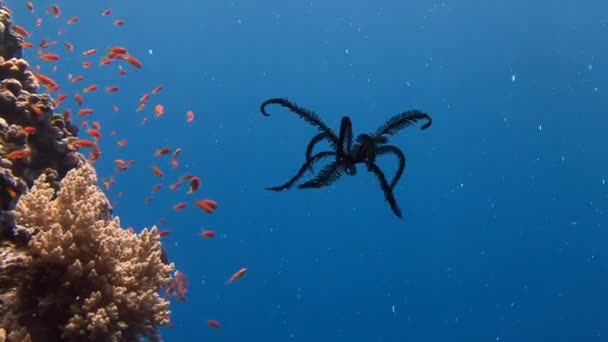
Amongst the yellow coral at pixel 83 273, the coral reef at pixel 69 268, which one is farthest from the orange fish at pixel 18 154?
the yellow coral at pixel 83 273

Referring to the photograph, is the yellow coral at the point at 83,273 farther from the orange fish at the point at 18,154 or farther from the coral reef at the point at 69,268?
the orange fish at the point at 18,154

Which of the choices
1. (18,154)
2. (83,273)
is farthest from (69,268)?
(18,154)

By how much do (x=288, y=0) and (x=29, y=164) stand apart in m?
51.1

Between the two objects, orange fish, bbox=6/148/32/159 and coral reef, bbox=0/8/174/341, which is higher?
orange fish, bbox=6/148/32/159

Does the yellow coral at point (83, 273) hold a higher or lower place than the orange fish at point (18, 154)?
lower

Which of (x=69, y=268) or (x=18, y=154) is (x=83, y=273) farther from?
(x=18, y=154)

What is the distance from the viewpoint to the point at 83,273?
4656mm

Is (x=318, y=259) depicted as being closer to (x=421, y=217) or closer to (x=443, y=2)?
(x=421, y=217)

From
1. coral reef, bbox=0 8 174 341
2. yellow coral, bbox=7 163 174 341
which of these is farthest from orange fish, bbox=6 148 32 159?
yellow coral, bbox=7 163 174 341

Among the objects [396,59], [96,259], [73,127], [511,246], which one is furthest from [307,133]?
[96,259]

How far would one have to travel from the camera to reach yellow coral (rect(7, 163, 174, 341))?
4484 mm

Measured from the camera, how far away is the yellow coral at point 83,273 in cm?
448

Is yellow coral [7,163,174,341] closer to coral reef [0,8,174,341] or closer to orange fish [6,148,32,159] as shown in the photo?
coral reef [0,8,174,341]

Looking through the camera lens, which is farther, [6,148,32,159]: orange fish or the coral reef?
[6,148,32,159]: orange fish
